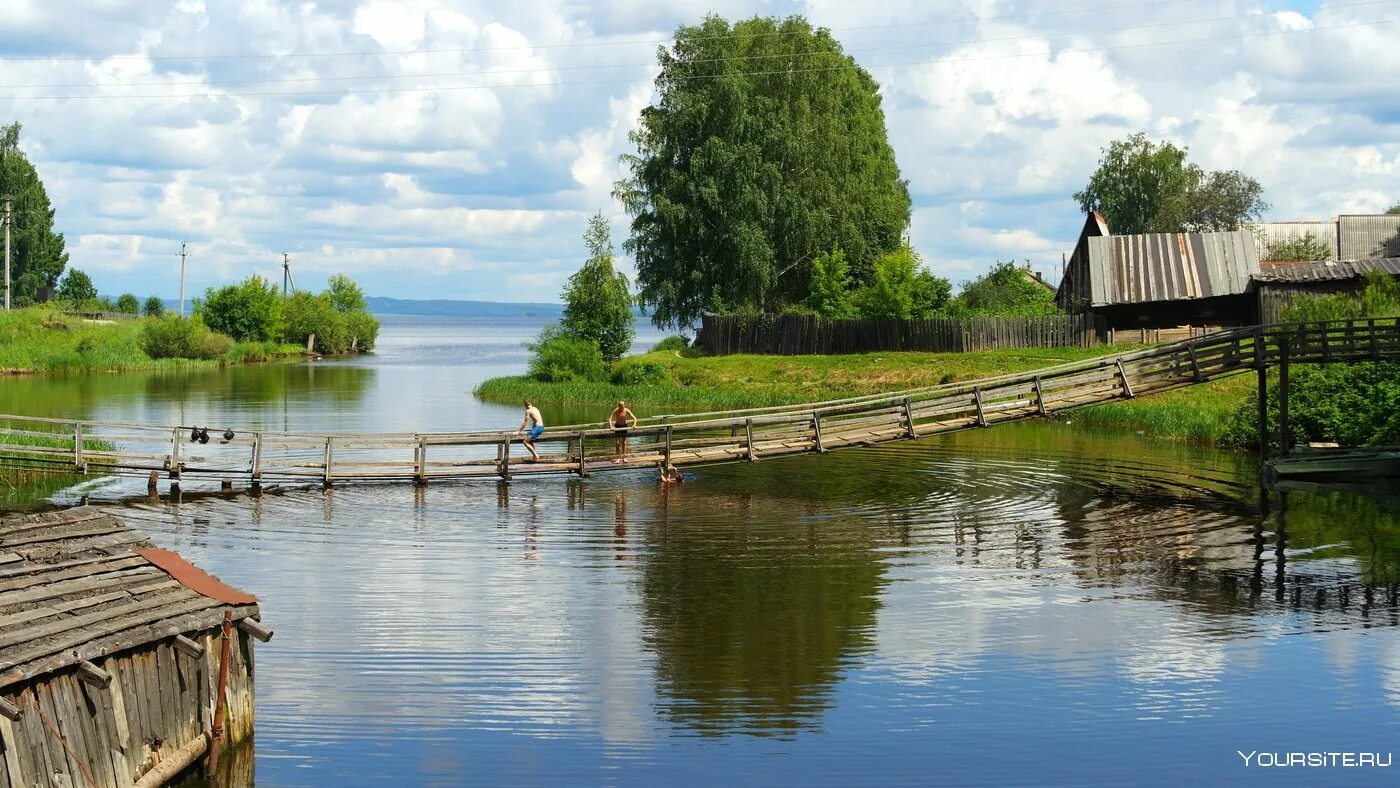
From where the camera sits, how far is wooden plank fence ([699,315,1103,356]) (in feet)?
204

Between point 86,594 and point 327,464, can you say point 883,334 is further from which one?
point 86,594

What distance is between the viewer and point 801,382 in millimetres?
60188

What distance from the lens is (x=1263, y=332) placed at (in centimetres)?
3456

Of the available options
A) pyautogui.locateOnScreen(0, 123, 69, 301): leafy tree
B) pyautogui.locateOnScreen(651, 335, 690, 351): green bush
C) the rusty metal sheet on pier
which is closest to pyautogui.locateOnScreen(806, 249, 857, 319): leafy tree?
pyautogui.locateOnScreen(651, 335, 690, 351): green bush

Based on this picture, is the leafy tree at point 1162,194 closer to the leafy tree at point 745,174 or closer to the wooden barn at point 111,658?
the leafy tree at point 745,174

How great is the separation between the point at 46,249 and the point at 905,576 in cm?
11606

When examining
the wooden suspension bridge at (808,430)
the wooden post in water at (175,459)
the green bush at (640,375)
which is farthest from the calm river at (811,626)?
the green bush at (640,375)

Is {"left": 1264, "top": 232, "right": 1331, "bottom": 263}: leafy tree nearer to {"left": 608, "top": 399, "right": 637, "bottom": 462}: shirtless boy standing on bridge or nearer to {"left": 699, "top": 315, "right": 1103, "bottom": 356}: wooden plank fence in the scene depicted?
{"left": 699, "top": 315, "right": 1103, "bottom": 356}: wooden plank fence

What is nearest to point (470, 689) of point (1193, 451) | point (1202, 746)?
point (1202, 746)

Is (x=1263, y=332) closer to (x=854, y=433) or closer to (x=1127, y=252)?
(x=854, y=433)

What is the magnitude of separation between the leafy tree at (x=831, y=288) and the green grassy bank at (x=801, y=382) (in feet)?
15.7

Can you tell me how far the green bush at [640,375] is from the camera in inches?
2467

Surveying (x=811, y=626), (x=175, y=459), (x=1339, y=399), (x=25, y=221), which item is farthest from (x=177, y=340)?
(x=811, y=626)

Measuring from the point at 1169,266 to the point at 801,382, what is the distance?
1708cm
